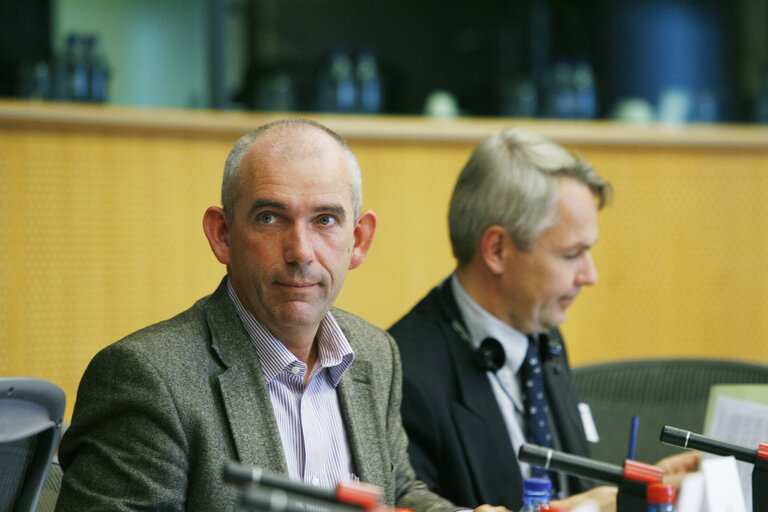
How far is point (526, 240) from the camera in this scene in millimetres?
2143

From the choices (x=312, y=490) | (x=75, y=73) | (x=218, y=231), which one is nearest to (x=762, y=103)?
(x=75, y=73)

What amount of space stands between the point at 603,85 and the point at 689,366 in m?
2.42

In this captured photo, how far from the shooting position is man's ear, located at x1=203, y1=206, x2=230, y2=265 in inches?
59.7

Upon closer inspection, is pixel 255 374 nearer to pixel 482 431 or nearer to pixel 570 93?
Result: pixel 482 431

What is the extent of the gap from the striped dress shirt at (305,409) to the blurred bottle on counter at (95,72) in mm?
2012

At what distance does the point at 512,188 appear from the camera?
216 cm

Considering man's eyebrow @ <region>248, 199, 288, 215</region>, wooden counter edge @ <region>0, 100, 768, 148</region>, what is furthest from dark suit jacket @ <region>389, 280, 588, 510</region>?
wooden counter edge @ <region>0, 100, 768, 148</region>

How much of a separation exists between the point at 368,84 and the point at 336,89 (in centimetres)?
14

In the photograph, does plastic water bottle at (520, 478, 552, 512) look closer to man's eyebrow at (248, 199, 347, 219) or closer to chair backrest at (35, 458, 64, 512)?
man's eyebrow at (248, 199, 347, 219)

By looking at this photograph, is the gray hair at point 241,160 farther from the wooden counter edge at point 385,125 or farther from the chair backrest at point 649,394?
the wooden counter edge at point 385,125

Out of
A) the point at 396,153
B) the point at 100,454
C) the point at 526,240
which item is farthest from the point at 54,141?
the point at 100,454

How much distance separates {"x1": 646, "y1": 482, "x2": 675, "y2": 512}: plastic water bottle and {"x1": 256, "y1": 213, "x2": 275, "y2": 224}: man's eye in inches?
27.4

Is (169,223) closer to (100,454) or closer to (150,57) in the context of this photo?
(150,57)

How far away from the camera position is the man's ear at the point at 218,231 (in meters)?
1.52
